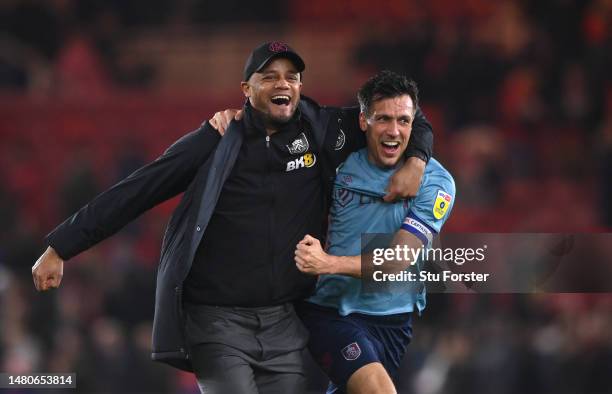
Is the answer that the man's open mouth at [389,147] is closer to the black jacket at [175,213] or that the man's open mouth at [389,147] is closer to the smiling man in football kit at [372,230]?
the smiling man in football kit at [372,230]

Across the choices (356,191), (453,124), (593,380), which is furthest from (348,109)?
(453,124)

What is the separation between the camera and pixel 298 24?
14922mm

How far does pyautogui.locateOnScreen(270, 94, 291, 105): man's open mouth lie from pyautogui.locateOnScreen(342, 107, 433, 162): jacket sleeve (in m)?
0.36

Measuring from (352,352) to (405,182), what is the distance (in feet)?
2.53

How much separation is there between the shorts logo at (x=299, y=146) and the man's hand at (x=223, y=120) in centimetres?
26

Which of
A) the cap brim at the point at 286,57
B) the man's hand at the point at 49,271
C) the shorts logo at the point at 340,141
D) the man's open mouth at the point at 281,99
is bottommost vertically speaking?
the man's hand at the point at 49,271

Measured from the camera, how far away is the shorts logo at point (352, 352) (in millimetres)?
5352

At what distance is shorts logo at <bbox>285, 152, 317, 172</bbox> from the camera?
5.42m

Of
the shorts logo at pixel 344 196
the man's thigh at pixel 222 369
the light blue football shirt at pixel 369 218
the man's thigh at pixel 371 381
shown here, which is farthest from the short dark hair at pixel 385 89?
the man's thigh at pixel 222 369

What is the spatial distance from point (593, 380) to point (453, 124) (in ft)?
10.9

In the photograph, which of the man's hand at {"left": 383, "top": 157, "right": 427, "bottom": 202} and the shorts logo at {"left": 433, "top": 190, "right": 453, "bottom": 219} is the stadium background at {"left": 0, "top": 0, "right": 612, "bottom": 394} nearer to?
the shorts logo at {"left": 433, "top": 190, "right": 453, "bottom": 219}

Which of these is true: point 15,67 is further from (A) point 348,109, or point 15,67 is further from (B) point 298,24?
(A) point 348,109

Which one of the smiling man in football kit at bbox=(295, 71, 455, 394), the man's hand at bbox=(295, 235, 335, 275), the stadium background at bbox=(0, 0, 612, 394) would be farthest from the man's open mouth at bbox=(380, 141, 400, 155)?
the stadium background at bbox=(0, 0, 612, 394)

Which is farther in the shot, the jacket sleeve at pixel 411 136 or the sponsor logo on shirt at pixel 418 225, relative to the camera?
the jacket sleeve at pixel 411 136
